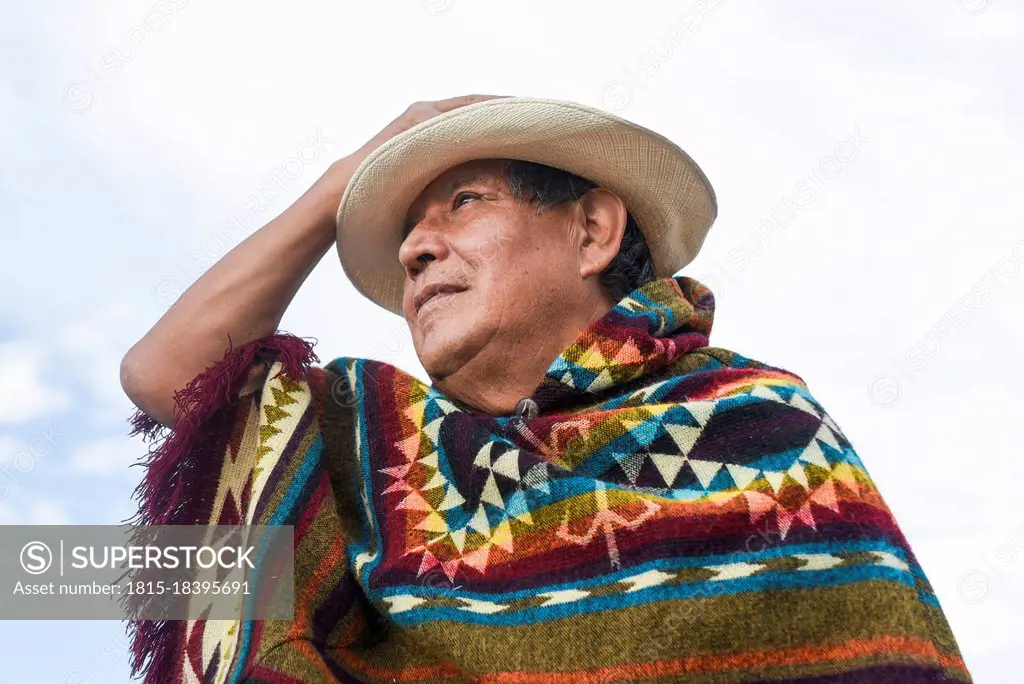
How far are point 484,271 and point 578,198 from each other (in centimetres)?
42

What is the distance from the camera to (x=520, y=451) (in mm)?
2428

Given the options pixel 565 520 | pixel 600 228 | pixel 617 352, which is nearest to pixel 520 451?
pixel 565 520

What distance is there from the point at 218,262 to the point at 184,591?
0.88 metres

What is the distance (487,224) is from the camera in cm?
281

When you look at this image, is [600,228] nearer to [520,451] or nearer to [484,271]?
[484,271]

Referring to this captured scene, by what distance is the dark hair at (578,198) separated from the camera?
2906 millimetres

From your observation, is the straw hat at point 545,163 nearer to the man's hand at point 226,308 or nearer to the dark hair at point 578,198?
the dark hair at point 578,198

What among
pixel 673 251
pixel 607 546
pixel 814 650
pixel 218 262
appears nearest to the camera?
pixel 814 650

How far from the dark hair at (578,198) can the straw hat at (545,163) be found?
0.03m

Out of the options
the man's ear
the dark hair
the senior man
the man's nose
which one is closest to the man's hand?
the senior man

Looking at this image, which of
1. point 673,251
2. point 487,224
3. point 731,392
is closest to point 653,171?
point 673,251

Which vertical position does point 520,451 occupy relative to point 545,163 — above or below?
below

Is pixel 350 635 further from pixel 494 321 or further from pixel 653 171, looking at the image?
pixel 653 171

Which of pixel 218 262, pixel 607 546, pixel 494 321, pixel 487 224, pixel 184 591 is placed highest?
pixel 218 262
